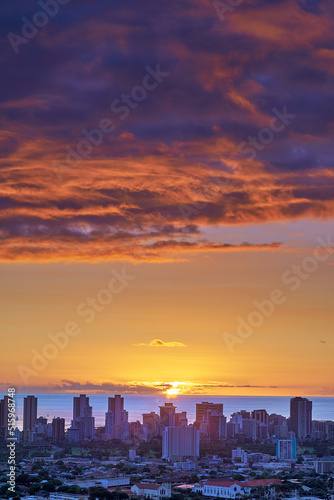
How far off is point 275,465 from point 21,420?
57.1 ft

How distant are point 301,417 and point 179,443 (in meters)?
13.1

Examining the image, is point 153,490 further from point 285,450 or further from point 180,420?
point 180,420

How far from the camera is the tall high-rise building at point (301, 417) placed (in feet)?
146

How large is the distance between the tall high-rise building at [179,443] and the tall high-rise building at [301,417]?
11.7 metres

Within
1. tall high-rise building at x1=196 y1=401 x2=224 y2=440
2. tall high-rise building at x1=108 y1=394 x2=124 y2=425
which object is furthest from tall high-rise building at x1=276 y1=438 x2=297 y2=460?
tall high-rise building at x1=108 y1=394 x2=124 y2=425

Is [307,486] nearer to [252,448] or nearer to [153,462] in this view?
[153,462]

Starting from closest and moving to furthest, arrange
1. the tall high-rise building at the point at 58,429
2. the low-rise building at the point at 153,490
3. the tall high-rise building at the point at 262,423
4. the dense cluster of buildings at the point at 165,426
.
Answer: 1. the low-rise building at the point at 153,490
2. the tall high-rise building at the point at 58,429
3. the dense cluster of buildings at the point at 165,426
4. the tall high-rise building at the point at 262,423

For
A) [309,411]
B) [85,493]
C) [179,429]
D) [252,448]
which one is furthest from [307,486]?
[309,411]


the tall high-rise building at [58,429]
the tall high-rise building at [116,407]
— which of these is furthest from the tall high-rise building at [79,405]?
the tall high-rise building at [58,429]

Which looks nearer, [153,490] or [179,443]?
[153,490]

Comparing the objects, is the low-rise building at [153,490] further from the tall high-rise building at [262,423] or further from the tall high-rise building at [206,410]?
the tall high-rise building at [206,410]

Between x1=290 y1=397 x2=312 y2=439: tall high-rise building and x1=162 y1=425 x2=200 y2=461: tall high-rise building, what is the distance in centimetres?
1174

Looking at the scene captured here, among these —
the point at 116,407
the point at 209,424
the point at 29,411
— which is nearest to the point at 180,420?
the point at 209,424

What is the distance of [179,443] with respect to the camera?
111 feet
